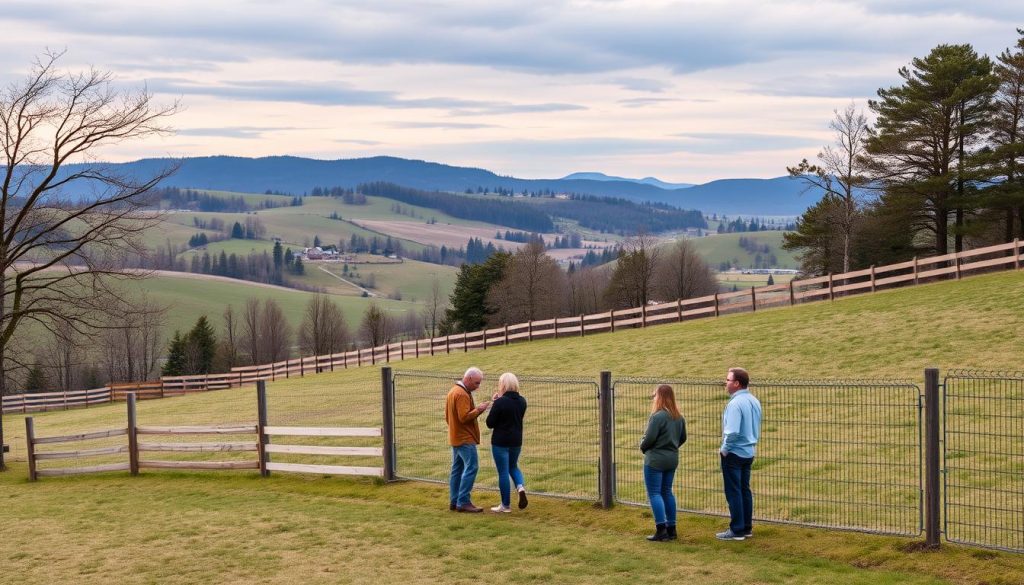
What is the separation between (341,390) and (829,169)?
3194cm

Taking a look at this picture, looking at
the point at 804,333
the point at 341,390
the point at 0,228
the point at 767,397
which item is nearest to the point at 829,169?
the point at 804,333

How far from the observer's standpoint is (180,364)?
84.3 metres

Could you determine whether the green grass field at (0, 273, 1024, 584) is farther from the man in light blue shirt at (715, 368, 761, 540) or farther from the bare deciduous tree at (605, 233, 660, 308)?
the bare deciduous tree at (605, 233, 660, 308)

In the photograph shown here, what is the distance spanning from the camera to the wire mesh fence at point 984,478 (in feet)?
31.9

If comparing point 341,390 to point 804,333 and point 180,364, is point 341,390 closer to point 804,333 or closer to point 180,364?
point 804,333

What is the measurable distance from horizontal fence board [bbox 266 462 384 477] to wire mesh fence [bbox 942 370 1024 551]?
25.8ft

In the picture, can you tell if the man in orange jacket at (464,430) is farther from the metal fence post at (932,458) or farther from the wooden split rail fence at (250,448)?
the metal fence post at (932,458)

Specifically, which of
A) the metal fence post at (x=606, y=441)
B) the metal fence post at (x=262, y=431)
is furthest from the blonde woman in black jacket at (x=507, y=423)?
the metal fence post at (x=262, y=431)

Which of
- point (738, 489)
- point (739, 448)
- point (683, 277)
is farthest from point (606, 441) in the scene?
point (683, 277)

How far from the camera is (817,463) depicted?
44.2ft

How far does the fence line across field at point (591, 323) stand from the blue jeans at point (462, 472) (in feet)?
79.4

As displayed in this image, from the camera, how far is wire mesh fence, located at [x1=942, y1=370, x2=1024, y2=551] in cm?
973

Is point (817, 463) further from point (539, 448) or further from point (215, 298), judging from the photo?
point (215, 298)

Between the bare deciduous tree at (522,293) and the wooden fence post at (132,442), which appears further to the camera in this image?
the bare deciduous tree at (522,293)
